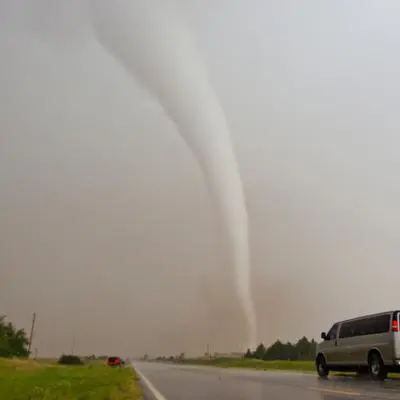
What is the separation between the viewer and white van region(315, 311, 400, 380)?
62.1 feet

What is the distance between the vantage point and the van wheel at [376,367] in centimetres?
1931

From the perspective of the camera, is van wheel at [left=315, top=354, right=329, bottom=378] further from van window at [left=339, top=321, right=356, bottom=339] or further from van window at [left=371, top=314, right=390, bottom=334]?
van window at [left=371, top=314, right=390, bottom=334]

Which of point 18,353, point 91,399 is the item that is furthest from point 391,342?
Answer: point 18,353

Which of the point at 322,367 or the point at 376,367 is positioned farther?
the point at 322,367

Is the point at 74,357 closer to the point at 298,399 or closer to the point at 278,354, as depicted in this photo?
the point at 278,354

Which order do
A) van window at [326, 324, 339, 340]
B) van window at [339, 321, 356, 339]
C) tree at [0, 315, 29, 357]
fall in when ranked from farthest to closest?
tree at [0, 315, 29, 357] < van window at [326, 324, 339, 340] < van window at [339, 321, 356, 339]

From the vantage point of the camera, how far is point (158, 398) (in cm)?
1487

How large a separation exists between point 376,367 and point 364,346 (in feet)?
3.16

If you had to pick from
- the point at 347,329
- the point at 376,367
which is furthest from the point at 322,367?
the point at 376,367

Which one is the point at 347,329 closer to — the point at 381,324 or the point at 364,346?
the point at 364,346

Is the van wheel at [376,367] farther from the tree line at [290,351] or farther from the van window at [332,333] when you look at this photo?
the tree line at [290,351]

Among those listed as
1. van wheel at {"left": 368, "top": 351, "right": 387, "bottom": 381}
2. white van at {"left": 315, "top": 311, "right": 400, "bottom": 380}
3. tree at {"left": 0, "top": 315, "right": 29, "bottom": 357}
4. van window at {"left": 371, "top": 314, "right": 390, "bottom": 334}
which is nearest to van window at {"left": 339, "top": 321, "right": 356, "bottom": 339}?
white van at {"left": 315, "top": 311, "right": 400, "bottom": 380}

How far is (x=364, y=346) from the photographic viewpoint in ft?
67.4

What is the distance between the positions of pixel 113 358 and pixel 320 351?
48.4 metres
